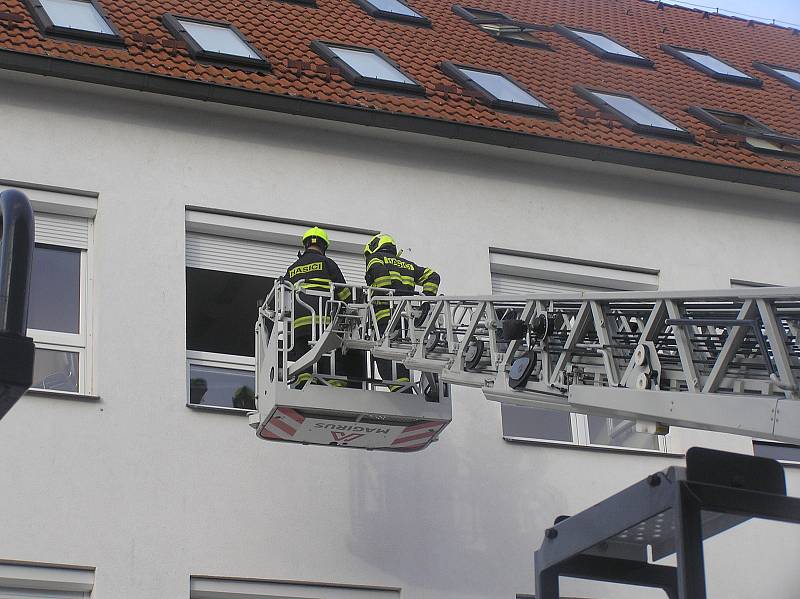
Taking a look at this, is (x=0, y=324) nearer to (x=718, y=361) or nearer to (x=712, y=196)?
(x=718, y=361)

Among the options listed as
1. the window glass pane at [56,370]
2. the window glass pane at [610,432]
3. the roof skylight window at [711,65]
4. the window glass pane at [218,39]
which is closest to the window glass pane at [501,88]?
the window glass pane at [218,39]

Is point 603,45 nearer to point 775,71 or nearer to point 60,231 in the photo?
point 775,71

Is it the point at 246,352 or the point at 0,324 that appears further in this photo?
the point at 246,352

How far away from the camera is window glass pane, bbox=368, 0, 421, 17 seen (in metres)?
16.0

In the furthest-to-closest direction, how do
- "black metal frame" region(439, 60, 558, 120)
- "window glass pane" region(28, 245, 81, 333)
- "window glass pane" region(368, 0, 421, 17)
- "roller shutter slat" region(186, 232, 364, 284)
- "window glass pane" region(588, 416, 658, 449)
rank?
"window glass pane" region(368, 0, 421, 17), "black metal frame" region(439, 60, 558, 120), "window glass pane" region(588, 416, 658, 449), "roller shutter slat" region(186, 232, 364, 284), "window glass pane" region(28, 245, 81, 333)

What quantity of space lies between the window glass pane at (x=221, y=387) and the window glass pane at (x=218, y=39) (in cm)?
316

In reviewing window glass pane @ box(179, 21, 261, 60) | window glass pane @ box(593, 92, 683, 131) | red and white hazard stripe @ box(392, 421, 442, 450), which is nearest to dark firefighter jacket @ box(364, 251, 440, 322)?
red and white hazard stripe @ box(392, 421, 442, 450)

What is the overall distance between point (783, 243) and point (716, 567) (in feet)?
12.7

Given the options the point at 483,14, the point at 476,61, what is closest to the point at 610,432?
the point at 476,61

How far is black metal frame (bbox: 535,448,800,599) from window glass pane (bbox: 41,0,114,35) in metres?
6.50

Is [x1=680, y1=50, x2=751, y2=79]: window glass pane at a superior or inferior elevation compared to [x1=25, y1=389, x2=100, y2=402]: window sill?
superior

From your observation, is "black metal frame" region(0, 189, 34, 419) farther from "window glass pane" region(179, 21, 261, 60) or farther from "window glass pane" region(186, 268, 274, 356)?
"window glass pane" region(179, 21, 261, 60)

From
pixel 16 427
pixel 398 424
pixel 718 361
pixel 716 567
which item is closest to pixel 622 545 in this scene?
pixel 398 424

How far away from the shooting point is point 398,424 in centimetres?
964
